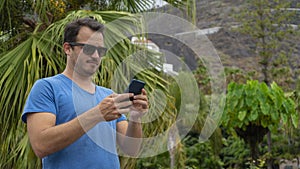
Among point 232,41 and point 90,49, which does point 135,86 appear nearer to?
point 90,49

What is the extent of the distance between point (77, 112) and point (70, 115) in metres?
0.03

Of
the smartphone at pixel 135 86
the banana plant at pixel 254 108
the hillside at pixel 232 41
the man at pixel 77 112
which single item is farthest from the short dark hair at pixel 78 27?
the hillside at pixel 232 41

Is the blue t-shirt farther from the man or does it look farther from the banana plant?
the banana plant

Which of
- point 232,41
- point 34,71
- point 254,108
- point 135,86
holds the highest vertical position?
point 135,86

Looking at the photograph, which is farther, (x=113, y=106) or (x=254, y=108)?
(x=254, y=108)

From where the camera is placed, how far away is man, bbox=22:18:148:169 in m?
1.45

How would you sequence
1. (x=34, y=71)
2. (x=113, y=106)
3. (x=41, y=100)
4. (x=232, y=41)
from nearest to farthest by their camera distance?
(x=113, y=106), (x=41, y=100), (x=34, y=71), (x=232, y=41)

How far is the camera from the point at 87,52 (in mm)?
1567

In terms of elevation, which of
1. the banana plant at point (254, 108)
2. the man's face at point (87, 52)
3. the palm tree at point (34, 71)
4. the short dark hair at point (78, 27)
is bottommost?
the banana plant at point (254, 108)

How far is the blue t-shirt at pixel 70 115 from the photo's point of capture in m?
1.55

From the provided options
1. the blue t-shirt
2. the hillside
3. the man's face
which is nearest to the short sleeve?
the blue t-shirt

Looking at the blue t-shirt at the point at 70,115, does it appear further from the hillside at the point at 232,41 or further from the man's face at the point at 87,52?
the hillside at the point at 232,41

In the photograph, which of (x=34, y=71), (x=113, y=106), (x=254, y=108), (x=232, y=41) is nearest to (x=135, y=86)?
(x=113, y=106)

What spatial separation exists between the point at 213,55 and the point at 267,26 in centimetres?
1361
